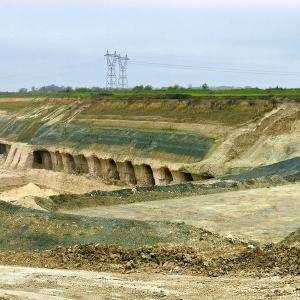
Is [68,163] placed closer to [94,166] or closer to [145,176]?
[94,166]

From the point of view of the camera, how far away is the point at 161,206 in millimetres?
23531

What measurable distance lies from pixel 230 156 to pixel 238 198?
579 inches

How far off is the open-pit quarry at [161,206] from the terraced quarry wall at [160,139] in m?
0.12

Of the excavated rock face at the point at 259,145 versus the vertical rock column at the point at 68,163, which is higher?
the excavated rock face at the point at 259,145

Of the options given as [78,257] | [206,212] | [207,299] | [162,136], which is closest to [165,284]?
[207,299]

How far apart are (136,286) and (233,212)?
34.1 ft

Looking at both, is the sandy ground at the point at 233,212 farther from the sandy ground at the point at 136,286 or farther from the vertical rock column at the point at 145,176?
the vertical rock column at the point at 145,176

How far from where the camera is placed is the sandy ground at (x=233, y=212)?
19.4 meters

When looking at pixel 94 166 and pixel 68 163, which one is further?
pixel 68 163

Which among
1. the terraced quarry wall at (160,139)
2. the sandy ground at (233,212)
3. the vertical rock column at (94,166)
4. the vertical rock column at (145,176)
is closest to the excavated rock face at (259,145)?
the terraced quarry wall at (160,139)

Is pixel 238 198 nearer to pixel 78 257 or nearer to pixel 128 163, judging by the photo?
pixel 78 257

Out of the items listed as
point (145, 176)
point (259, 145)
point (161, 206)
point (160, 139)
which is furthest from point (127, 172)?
point (161, 206)

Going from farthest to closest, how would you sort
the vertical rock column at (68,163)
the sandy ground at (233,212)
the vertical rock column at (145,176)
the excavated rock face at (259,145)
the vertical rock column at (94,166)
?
the vertical rock column at (68,163), the vertical rock column at (94,166), the vertical rock column at (145,176), the excavated rock face at (259,145), the sandy ground at (233,212)

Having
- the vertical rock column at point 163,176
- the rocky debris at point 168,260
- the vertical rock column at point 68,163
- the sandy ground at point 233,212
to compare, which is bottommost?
the vertical rock column at point 68,163
